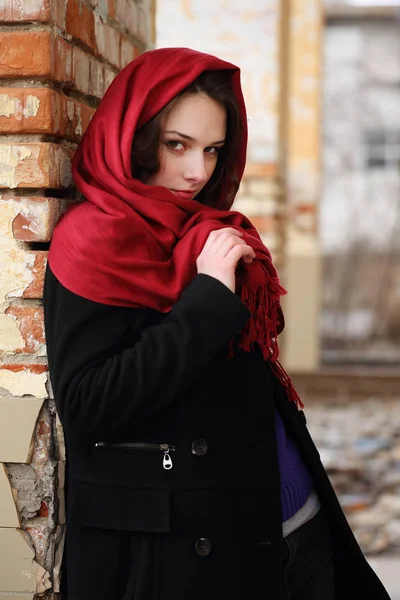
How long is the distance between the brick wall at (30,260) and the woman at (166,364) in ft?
0.33

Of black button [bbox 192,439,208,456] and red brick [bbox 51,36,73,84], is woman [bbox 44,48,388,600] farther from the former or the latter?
red brick [bbox 51,36,73,84]

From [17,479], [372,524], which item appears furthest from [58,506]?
[372,524]

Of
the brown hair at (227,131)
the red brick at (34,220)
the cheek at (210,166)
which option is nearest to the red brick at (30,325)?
the red brick at (34,220)

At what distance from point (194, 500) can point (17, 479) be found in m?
0.48

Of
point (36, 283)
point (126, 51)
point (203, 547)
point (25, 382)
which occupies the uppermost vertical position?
point (126, 51)

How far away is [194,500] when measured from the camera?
2.01 m

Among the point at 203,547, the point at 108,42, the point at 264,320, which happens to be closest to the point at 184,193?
the point at 264,320

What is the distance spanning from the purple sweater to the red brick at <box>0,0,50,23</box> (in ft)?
3.53

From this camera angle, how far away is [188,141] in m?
2.13

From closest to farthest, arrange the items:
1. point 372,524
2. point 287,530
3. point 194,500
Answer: point 194,500 < point 287,530 < point 372,524

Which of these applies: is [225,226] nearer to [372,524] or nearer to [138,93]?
[138,93]

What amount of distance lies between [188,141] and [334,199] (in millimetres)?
14642

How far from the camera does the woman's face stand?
6.91ft

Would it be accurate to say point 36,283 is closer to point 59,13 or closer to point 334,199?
point 59,13
